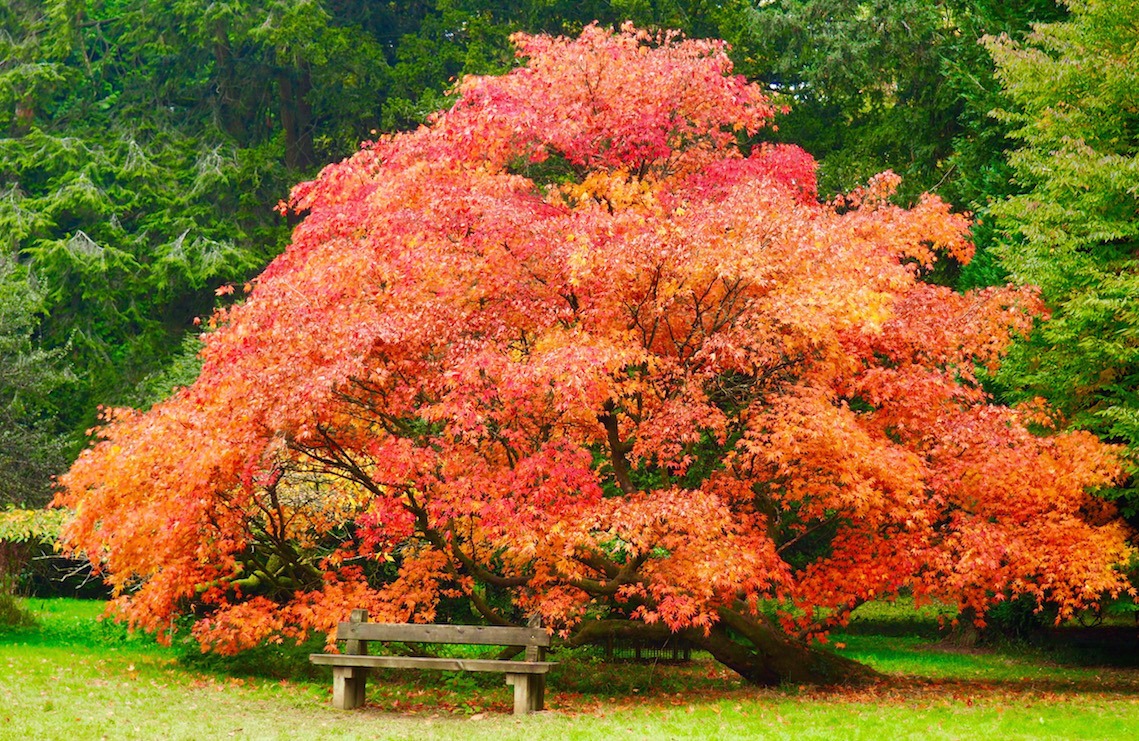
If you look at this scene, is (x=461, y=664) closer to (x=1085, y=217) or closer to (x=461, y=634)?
(x=461, y=634)

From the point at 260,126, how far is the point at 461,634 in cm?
2616

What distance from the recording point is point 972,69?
2339 cm

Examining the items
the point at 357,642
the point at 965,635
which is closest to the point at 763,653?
the point at 357,642

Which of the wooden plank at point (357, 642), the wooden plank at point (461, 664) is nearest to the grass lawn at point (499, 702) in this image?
the wooden plank at point (461, 664)

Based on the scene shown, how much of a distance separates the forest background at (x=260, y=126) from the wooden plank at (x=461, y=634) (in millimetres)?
9434

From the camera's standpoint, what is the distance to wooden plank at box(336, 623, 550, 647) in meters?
11.8

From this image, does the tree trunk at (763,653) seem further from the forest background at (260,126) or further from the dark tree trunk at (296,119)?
the dark tree trunk at (296,119)

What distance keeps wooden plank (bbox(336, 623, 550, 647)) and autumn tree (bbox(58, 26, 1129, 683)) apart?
872 millimetres

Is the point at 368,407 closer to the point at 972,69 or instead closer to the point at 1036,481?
the point at 1036,481

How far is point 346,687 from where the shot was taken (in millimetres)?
12320

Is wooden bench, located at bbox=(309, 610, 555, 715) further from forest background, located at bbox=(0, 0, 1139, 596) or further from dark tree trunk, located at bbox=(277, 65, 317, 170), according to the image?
dark tree trunk, located at bbox=(277, 65, 317, 170)

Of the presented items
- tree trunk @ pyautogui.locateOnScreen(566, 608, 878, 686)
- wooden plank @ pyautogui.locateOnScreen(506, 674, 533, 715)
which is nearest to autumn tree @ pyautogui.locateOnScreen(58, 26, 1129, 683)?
tree trunk @ pyautogui.locateOnScreen(566, 608, 878, 686)

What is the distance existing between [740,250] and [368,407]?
14.8 ft

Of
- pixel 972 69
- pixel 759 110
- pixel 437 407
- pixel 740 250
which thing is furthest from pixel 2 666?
pixel 972 69
